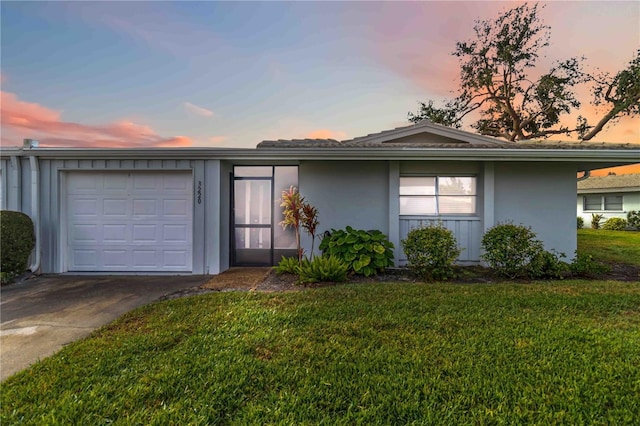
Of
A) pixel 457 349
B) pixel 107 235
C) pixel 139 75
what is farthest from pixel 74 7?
pixel 457 349

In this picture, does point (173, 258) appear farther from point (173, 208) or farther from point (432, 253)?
point (432, 253)

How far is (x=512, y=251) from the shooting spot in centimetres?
611

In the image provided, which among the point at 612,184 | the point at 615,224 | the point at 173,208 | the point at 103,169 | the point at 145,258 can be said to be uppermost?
the point at 612,184

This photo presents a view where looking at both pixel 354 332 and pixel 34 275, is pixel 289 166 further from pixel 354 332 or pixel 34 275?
pixel 34 275

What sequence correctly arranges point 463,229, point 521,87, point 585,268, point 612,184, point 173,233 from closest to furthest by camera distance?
point 585,268 < point 173,233 < point 463,229 < point 521,87 < point 612,184

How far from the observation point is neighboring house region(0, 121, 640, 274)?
21.9 feet

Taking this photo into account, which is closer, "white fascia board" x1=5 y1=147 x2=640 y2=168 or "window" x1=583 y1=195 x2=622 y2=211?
"white fascia board" x1=5 y1=147 x2=640 y2=168

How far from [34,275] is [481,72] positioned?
2168cm

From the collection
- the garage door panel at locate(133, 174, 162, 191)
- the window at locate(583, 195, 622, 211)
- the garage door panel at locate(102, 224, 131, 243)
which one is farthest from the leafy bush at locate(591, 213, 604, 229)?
the garage door panel at locate(102, 224, 131, 243)

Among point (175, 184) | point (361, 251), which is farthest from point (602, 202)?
point (175, 184)

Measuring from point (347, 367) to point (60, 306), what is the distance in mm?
4895

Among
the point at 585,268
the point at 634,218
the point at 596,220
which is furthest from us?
the point at 596,220

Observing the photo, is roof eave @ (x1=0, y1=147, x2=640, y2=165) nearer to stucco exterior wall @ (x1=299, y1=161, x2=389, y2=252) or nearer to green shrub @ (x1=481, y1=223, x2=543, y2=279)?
stucco exterior wall @ (x1=299, y1=161, x2=389, y2=252)

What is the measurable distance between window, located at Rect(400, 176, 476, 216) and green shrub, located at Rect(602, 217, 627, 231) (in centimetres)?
1713
